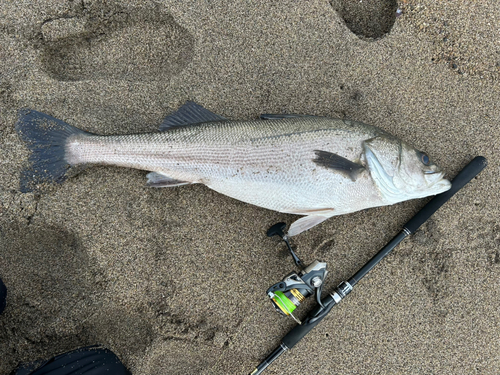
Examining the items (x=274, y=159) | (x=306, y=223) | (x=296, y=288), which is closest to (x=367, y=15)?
(x=274, y=159)

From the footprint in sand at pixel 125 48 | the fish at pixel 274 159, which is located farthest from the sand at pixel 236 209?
the fish at pixel 274 159

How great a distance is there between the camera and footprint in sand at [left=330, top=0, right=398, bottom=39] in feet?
8.42

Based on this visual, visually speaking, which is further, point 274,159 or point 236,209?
point 236,209

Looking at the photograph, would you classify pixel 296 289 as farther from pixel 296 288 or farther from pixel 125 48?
pixel 125 48

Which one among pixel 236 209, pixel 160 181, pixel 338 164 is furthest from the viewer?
pixel 236 209

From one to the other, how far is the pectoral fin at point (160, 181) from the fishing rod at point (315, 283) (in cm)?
75

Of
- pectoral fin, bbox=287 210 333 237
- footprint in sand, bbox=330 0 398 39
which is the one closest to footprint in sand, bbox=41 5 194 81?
footprint in sand, bbox=330 0 398 39

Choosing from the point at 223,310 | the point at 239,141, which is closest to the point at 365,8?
the point at 239,141

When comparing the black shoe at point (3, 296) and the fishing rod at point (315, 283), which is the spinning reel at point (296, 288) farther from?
the black shoe at point (3, 296)

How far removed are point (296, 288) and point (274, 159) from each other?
88 centimetres

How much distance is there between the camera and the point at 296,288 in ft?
6.86

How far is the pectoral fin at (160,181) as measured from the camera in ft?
7.11

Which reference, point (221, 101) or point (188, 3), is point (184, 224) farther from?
point (188, 3)

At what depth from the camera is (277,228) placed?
2.21 metres
